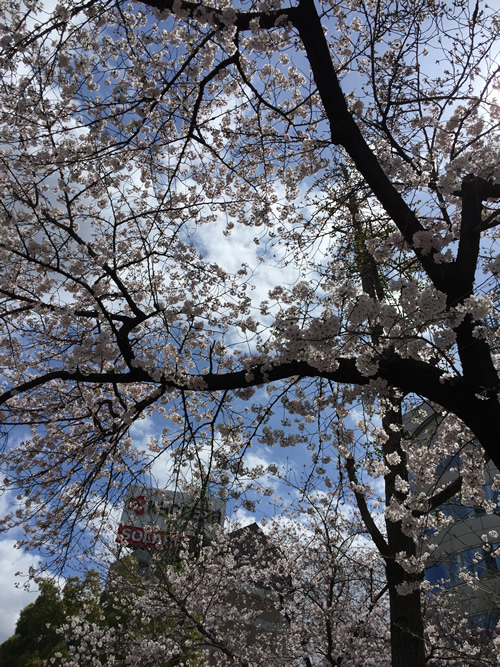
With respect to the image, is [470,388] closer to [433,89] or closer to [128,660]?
[433,89]

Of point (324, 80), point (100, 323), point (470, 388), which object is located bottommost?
point (470, 388)

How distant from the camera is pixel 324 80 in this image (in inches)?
171

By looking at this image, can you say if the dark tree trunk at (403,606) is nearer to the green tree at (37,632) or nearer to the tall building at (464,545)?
the tall building at (464,545)

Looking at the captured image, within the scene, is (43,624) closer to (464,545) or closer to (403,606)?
(464,545)

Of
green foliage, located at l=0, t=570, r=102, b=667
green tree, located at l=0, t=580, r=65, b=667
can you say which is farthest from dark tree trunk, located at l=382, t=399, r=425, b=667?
green tree, located at l=0, t=580, r=65, b=667

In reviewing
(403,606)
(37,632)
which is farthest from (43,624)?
(403,606)

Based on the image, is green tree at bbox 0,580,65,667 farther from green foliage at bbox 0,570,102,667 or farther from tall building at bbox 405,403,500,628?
tall building at bbox 405,403,500,628

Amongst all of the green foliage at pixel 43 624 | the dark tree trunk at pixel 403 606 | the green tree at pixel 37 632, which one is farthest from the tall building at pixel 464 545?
the green tree at pixel 37 632

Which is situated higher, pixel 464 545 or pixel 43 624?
pixel 464 545

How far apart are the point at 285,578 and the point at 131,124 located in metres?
9.90

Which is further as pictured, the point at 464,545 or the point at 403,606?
the point at 464,545

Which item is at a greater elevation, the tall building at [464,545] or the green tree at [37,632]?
the tall building at [464,545]

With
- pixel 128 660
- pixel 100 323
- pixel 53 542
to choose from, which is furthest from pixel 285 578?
pixel 100 323

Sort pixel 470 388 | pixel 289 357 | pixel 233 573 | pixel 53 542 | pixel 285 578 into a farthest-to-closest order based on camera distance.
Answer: pixel 233 573
pixel 285 578
pixel 53 542
pixel 289 357
pixel 470 388
